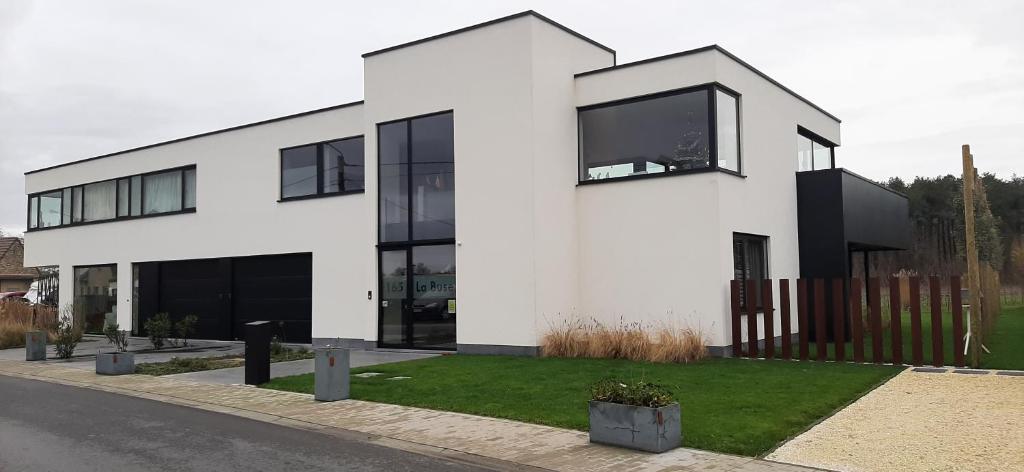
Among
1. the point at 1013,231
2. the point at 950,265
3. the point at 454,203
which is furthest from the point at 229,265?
the point at 1013,231

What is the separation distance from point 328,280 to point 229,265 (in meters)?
4.15

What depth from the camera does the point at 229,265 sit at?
818 inches

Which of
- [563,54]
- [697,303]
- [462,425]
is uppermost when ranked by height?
[563,54]

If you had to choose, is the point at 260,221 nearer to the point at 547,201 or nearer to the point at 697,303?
the point at 547,201

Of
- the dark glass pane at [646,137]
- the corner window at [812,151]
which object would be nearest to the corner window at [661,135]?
the dark glass pane at [646,137]

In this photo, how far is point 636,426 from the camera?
702 cm

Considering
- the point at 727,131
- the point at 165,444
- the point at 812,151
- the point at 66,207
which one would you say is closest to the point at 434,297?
the point at 727,131

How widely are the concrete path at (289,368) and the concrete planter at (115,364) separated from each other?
1.12m

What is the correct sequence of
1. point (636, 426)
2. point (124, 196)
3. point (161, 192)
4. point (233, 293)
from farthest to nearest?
point (124, 196) → point (161, 192) → point (233, 293) → point (636, 426)

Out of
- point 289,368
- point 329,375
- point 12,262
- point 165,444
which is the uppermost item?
point 12,262

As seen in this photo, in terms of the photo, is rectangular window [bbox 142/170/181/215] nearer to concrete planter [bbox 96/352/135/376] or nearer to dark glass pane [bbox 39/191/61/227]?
dark glass pane [bbox 39/191/61/227]

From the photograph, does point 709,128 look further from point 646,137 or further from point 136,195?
point 136,195

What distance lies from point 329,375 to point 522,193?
586cm

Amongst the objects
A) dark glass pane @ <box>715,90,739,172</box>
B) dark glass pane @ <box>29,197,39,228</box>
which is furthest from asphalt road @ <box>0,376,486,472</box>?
dark glass pane @ <box>29,197,39,228</box>
